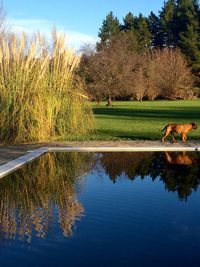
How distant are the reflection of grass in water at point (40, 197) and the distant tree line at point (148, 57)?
33.4 meters

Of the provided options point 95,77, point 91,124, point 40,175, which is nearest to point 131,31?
point 95,77

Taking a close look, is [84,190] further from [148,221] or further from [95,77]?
[95,77]

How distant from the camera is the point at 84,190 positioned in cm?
686

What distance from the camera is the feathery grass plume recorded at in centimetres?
1273

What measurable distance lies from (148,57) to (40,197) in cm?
6680

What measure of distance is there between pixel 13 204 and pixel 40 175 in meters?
2.05

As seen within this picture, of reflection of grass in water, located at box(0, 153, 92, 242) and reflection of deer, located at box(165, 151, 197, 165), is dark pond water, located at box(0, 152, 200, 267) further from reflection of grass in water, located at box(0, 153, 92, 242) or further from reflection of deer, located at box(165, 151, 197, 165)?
reflection of deer, located at box(165, 151, 197, 165)

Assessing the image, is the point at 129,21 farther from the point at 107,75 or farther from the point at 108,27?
the point at 107,75

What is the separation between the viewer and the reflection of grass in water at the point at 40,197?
4957mm

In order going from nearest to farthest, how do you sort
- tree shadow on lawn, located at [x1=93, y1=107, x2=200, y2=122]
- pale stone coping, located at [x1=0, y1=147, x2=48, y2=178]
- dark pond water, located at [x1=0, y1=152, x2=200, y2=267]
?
dark pond water, located at [x1=0, y1=152, x2=200, y2=267]
pale stone coping, located at [x1=0, y1=147, x2=48, y2=178]
tree shadow on lawn, located at [x1=93, y1=107, x2=200, y2=122]

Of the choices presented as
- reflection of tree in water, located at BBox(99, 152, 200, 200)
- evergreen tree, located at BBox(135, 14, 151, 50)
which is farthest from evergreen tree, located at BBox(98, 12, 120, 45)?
reflection of tree in water, located at BBox(99, 152, 200, 200)

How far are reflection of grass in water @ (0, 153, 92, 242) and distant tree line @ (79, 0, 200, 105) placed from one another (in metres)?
33.4

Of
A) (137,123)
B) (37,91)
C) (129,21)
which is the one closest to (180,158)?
(37,91)

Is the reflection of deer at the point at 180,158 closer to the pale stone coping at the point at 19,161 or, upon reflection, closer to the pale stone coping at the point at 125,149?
the pale stone coping at the point at 125,149
